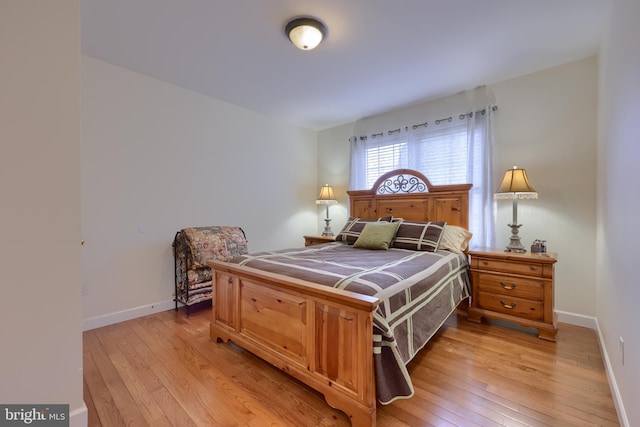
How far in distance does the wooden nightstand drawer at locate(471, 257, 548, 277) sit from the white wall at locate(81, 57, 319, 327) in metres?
2.86

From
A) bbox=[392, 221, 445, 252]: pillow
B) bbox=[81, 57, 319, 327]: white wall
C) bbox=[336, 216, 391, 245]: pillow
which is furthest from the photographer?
bbox=[336, 216, 391, 245]: pillow

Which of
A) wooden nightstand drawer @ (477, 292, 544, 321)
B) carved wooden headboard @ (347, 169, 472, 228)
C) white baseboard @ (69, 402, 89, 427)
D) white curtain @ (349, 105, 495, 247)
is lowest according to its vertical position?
white baseboard @ (69, 402, 89, 427)

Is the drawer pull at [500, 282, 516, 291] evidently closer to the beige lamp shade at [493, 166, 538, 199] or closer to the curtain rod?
the beige lamp shade at [493, 166, 538, 199]

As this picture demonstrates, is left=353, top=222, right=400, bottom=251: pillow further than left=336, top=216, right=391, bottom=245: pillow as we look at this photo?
No

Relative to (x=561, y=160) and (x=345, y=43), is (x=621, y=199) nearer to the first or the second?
(x=561, y=160)

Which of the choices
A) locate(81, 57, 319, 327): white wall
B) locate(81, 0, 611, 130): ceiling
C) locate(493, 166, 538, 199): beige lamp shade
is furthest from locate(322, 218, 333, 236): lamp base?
locate(493, 166, 538, 199): beige lamp shade

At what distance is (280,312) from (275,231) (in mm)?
2546

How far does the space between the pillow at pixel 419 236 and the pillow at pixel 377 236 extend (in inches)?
3.6

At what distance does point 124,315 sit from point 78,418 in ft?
5.49

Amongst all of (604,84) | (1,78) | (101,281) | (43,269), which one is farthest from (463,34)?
(101,281)

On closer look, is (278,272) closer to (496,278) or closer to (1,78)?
(1,78)

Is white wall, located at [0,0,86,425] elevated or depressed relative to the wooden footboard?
Result: elevated

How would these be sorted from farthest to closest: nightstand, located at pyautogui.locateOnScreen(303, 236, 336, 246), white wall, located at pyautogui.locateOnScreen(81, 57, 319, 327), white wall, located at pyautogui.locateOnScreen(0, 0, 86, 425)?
nightstand, located at pyautogui.locateOnScreen(303, 236, 336, 246) < white wall, located at pyautogui.locateOnScreen(81, 57, 319, 327) < white wall, located at pyautogui.locateOnScreen(0, 0, 86, 425)

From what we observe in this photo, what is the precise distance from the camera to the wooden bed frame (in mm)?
1384
